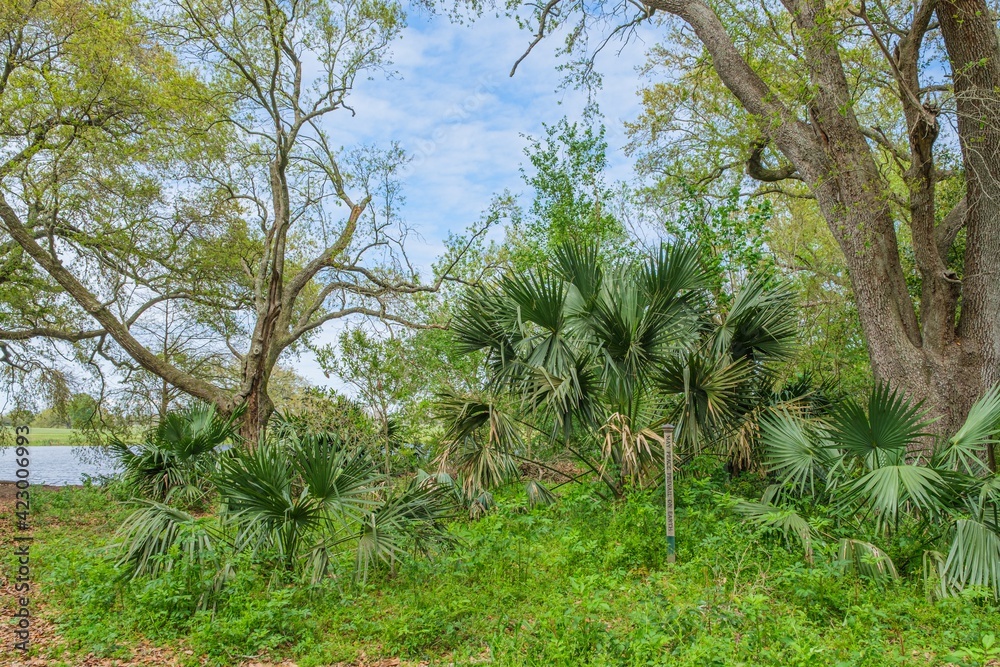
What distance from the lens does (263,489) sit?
18.0ft

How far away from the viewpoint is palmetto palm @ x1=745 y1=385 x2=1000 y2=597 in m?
5.05

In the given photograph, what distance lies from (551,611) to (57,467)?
69.6ft

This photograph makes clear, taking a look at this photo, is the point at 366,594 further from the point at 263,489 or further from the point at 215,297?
the point at 215,297

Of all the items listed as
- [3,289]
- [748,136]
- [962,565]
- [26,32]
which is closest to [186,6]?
[26,32]

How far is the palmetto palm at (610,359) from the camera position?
7133mm

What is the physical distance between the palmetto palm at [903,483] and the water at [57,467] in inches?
552

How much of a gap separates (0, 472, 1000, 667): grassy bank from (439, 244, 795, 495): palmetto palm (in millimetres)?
931

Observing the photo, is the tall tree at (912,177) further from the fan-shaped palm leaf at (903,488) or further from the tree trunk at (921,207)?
the fan-shaped palm leaf at (903,488)

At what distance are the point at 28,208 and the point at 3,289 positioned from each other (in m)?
1.60

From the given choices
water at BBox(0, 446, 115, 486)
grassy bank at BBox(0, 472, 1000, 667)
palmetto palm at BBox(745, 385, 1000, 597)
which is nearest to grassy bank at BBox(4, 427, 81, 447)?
water at BBox(0, 446, 115, 486)

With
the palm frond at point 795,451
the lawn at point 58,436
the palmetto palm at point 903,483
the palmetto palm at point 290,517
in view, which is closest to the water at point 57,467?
the lawn at point 58,436

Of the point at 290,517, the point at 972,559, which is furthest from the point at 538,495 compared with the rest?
the point at 972,559

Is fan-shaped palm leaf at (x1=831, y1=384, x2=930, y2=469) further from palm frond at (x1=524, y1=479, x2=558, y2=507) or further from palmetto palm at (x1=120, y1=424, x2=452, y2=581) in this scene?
palmetto palm at (x1=120, y1=424, x2=452, y2=581)

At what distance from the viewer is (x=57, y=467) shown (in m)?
20.3
